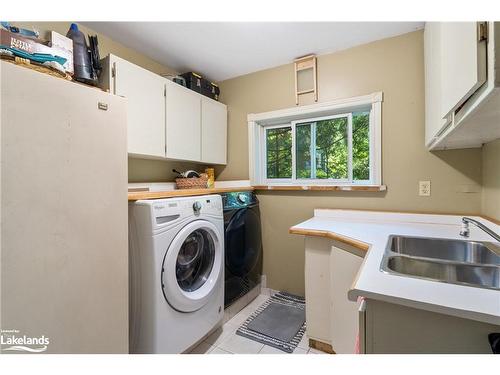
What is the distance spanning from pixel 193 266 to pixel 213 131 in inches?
54.1

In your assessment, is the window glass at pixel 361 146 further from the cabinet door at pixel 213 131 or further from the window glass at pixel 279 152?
the cabinet door at pixel 213 131

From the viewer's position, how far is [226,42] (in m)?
1.90

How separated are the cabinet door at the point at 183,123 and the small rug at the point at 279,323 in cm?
154

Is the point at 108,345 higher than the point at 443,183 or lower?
lower

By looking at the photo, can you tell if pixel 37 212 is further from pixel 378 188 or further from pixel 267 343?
pixel 378 188

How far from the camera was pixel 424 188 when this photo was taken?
1.76 m

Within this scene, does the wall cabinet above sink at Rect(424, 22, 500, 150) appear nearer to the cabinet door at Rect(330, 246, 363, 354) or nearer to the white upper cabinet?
the cabinet door at Rect(330, 246, 363, 354)

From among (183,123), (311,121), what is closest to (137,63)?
(183,123)

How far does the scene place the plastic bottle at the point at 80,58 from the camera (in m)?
1.41

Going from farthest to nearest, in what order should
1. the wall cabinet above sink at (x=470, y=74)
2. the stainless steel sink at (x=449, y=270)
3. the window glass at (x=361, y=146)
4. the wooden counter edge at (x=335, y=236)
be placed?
the window glass at (x=361, y=146) < the wooden counter edge at (x=335, y=236) < the stainless steel sink at (x=449, y=270) < the wall cabinet above sink at (x=470, y=74)

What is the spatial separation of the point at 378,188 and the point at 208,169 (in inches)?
65.0

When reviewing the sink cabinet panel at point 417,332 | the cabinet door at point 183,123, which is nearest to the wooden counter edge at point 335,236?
the sink cabinet panel at point 417,332

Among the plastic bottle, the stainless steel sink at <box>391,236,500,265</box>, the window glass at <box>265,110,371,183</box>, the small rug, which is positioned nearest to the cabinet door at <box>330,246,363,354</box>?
the stainless steel sink at <box>391,236,500,265</box>
